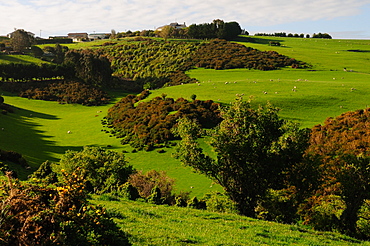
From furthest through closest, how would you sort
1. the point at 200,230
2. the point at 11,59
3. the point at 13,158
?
1. the point at 11,59
2. the point at 13,158
3. the point at 200,230

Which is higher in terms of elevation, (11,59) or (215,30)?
(215,30)

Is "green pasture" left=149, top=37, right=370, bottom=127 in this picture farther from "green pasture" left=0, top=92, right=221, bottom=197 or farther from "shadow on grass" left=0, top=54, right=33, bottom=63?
"shadow on grass" left=0, top=54, right=33, bottom=63

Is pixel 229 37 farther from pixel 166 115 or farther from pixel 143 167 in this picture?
pixel 143 167

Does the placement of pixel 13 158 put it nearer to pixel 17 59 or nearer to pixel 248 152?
pixel 248 152

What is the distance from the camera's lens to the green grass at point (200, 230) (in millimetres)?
13302

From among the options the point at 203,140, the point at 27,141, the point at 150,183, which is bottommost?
the point at 27,141

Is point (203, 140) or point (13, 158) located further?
point (203, 140)

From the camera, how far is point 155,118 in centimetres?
6438

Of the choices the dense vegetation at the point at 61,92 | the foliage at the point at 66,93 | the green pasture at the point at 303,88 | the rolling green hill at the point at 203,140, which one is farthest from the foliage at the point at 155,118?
the dense vegetation at the point at 61,92

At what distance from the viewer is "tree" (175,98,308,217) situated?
77.9 ft

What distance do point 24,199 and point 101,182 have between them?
29389 millimetres

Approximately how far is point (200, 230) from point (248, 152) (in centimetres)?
974

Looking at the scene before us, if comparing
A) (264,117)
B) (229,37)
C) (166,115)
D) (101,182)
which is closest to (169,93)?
(166,115)

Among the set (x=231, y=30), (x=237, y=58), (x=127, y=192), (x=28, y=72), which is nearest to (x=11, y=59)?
(x=28, y=72)
